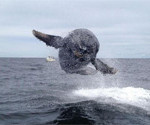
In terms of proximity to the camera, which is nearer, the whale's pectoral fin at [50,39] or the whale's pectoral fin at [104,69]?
the whale's pectoral fin at [50,39]

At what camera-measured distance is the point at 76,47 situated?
13.3 meters

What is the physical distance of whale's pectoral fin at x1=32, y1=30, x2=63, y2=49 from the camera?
14088mm

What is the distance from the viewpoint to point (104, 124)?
41.6 feet

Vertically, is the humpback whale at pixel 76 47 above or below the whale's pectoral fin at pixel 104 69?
above

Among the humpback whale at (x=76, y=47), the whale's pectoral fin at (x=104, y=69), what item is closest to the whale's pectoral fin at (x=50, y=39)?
the humpback whale at (x=76, y=47)

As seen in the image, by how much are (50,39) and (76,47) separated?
67.5 inches

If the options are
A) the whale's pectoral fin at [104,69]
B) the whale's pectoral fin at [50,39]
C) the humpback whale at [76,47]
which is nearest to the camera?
the humpback whale at [76,47]

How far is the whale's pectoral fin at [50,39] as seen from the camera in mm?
14088

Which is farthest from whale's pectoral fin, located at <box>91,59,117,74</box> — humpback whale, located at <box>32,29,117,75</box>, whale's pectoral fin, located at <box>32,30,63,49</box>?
whale's pectoral fin, located at <box>32,30,63,49</box>

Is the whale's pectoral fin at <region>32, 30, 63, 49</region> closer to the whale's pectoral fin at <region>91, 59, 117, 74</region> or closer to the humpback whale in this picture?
the humpback whale

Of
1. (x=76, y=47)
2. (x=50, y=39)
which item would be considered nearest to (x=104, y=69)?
(x=76, y=47)

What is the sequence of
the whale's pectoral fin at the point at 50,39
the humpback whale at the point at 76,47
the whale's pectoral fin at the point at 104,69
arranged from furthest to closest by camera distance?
the whale's pectoral fin at the point at 104,69, the whale's pectoral fin at the point at 50,39, the humpback whale at the point at 76,47

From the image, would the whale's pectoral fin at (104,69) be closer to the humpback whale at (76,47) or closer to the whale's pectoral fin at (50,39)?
the humpback whale at (76,47)

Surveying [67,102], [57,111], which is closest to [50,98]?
[67,102]
